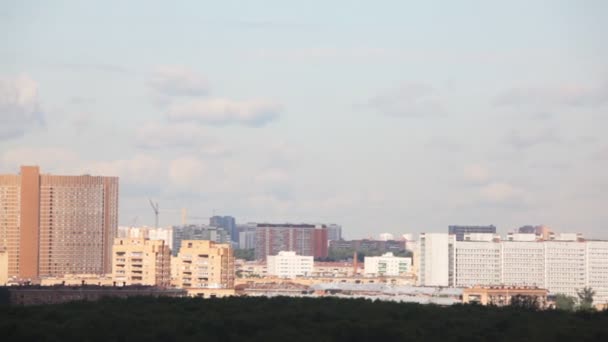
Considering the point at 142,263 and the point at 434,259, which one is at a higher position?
the point at 434,259

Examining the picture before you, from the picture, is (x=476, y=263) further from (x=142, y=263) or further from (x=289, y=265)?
(x=142, y=263)

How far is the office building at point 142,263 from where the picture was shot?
121 metres

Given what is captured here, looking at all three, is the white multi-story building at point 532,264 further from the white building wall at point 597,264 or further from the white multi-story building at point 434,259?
the white multi-story building at point 434,259

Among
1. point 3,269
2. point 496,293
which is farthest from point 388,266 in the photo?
point 496,293

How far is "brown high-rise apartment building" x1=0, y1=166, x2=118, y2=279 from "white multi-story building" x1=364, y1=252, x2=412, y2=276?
26.1 meters

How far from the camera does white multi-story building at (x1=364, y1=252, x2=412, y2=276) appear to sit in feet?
581

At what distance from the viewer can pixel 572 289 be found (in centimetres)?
14462

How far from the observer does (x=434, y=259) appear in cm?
15312

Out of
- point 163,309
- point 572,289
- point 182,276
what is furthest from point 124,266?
point 163,309

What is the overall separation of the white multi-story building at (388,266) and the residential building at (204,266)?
53.4 m

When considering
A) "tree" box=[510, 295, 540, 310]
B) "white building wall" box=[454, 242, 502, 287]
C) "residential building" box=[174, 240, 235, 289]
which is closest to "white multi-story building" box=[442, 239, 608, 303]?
"white building wall" box=[454, 242, 502, 287]

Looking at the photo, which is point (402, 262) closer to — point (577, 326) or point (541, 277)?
point (541, 277)

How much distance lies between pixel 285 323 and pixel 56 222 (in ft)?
353

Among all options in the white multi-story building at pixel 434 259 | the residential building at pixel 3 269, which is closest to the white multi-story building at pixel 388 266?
the white multi-story building at pixel 434 259
